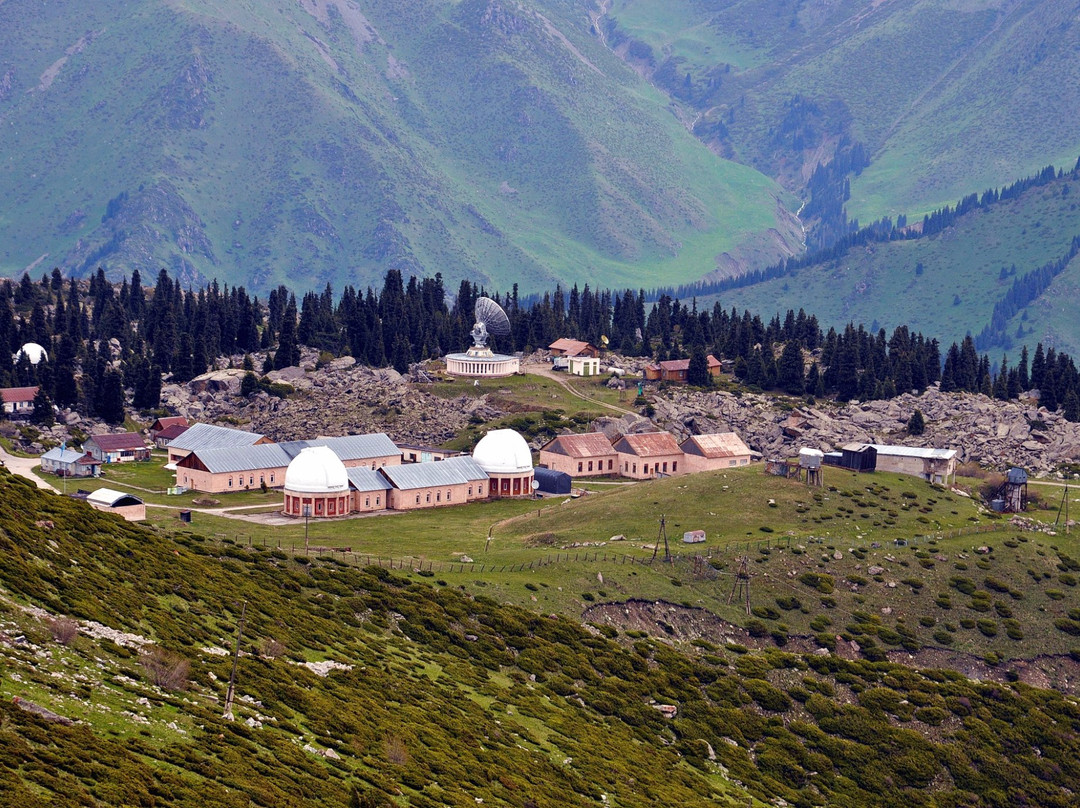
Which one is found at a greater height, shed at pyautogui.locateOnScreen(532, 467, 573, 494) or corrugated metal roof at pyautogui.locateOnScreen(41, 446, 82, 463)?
corrugated metal roof at pyautogui.locateOnScreen(41, 446, 82, 463)

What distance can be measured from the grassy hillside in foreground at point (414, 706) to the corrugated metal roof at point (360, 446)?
64750 mm

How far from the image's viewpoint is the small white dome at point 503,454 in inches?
6383

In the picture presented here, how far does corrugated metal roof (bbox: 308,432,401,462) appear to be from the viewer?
173 metres

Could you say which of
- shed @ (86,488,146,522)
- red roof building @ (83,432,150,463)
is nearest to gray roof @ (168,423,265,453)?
red roof building @ (83,432,150,463)

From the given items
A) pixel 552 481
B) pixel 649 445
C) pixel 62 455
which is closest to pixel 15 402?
pixel 62 455

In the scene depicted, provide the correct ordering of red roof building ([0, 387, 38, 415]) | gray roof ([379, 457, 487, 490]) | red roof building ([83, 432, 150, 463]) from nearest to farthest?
1. gray roof ([379, 457, 487, 490])
2. red roof building ([83, 432, 150, 463])
3. red roof building ([0, 387, 38, 415])

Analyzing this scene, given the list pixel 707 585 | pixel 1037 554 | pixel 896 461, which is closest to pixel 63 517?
pixel 707 585

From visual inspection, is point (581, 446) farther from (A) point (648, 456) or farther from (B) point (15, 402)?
(B) point (15, 402)

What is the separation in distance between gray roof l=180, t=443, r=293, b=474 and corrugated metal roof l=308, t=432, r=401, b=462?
6750mm

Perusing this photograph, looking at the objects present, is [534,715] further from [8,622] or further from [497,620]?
[8,622]

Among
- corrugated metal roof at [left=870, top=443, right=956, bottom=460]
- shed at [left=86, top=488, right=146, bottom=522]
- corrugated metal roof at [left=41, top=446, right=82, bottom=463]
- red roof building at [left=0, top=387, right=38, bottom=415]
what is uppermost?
red roof building at [left=0, top=387, right=38, bottom=415]

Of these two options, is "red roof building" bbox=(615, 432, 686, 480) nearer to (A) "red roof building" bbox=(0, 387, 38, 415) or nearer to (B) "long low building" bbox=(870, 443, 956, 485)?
(B) "long low building" bbox=(870, 443, 956, 485)

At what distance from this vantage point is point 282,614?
287 feet

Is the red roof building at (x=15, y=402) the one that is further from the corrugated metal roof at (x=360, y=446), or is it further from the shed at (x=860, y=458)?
the shed at (x=860, y=458)
